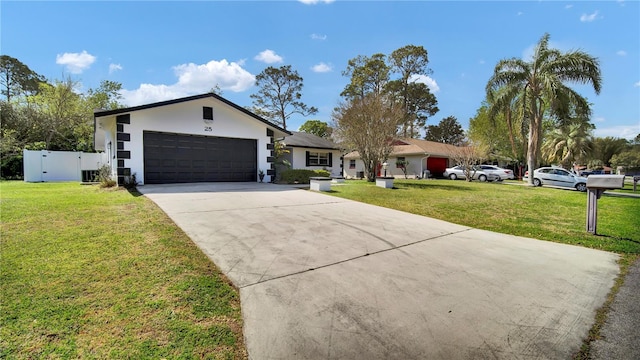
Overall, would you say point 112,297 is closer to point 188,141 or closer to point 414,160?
point 188,141

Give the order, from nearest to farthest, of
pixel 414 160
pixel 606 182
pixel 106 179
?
pixel 606 182 < pixel 106 179 < pixel 414 160

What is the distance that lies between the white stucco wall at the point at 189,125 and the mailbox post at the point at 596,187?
12.4 m

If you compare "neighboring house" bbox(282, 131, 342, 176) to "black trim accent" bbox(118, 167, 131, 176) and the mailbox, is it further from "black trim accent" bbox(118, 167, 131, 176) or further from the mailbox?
→ the mailbox

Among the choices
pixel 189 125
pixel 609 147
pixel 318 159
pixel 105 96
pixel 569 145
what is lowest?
pixel 318 159

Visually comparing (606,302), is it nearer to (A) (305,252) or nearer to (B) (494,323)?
(B) (494,323)

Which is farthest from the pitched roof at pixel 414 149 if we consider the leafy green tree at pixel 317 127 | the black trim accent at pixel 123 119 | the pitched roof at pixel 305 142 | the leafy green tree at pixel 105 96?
the leafy green tree at pixel 105 96

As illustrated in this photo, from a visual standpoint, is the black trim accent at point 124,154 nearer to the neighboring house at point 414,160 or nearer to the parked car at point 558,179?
the neighboring house at point 414,160

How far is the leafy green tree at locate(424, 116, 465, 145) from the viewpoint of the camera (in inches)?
1897

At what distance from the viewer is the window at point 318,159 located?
77.8ft

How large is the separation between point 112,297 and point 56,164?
70.5ft

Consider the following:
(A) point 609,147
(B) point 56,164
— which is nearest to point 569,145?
(A) point 609,147

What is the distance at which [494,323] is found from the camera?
247 centimetres

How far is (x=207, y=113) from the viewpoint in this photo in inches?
525

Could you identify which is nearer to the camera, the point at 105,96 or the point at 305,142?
the point at 305,142
